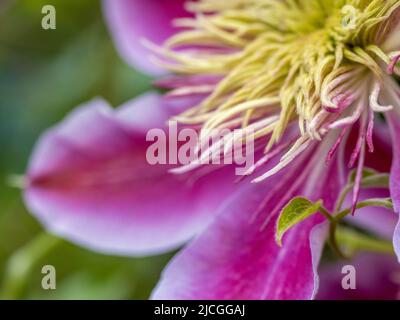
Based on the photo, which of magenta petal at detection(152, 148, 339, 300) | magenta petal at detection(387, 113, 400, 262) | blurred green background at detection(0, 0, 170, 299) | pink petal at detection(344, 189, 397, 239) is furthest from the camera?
blurred green background at detection(0, 0, 170, 299)

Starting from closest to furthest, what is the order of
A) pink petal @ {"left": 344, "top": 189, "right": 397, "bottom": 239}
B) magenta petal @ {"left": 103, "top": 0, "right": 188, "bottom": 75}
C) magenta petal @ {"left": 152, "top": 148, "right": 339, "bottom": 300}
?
1. magenta petal @ {"left": 152, "top": 148, "right": 339, "bottom": 300}
2. pink petal @ {"left": 344, "top": 189, "right": 397, "bottom": 239}
3. magenta petal @ {"left": 103, "top": 0, "right": 188, "bottom": 75}

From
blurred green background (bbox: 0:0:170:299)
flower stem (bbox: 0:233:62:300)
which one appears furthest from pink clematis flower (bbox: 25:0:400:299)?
blurred green background (bbox: 0:0:170:299)

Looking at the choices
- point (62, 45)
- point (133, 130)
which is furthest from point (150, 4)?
point (62, 45)

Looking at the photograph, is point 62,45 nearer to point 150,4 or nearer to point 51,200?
point 150,4

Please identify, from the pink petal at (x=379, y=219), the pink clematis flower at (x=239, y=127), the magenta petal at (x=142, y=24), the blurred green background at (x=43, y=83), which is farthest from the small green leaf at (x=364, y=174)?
the blurred green background at (x=43, y=83)

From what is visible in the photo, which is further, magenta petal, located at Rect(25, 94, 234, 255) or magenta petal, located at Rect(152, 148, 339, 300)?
magenta petal, located at Rect(25, 94, 234, 255)

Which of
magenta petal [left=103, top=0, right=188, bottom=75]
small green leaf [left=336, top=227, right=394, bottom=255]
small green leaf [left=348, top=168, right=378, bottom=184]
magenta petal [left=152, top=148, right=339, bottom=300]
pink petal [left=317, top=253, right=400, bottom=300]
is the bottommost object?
pink petal [left=317, top=253, right=400, bottom=300]

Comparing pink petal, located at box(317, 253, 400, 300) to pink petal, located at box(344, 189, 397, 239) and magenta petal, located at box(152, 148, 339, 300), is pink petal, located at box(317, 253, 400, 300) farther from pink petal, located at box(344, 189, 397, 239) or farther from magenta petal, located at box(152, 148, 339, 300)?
magenta petal, located at box(152, 148, 339, 300)

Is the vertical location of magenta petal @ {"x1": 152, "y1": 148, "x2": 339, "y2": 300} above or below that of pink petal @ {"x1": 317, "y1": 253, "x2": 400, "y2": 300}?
above
